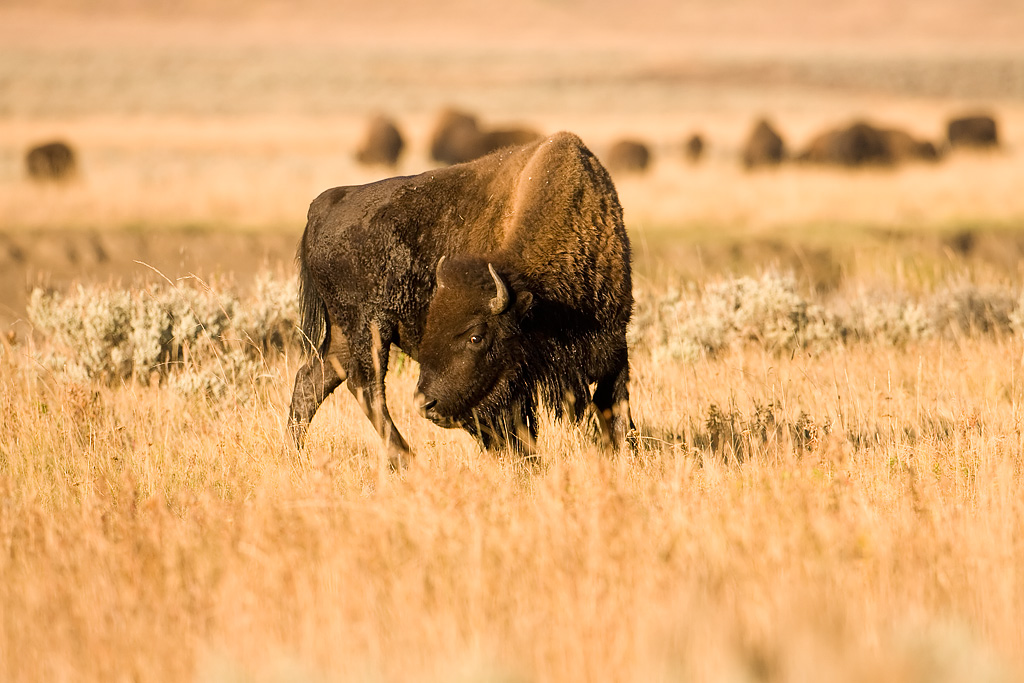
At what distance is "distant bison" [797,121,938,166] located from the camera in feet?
107

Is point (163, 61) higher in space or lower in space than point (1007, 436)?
higher

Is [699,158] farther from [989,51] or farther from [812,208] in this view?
[989,51]

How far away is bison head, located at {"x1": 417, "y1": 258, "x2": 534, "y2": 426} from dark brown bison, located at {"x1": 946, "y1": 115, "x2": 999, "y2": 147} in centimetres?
3695

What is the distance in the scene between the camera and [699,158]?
37375mm

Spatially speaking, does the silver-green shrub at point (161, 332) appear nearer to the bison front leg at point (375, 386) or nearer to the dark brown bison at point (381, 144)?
the bison front leg at point (375, 386)

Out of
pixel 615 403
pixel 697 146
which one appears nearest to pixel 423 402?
pixel 615 403

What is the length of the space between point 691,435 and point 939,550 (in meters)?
2.34

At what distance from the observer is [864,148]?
1296 inches

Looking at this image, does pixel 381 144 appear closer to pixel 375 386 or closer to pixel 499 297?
pixel 375 386

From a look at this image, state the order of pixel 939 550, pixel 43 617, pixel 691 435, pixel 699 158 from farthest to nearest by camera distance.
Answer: pixel 699 158 → pixel 691 435 → pixel 939 550 → pixel 43 617

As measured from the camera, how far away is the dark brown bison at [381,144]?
120 feet

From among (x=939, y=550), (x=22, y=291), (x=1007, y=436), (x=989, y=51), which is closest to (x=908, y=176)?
(x=22, y=291)

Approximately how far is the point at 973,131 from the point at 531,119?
26.8m

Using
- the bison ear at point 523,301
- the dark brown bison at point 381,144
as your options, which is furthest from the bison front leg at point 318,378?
the dark brown bison at point 381,144
